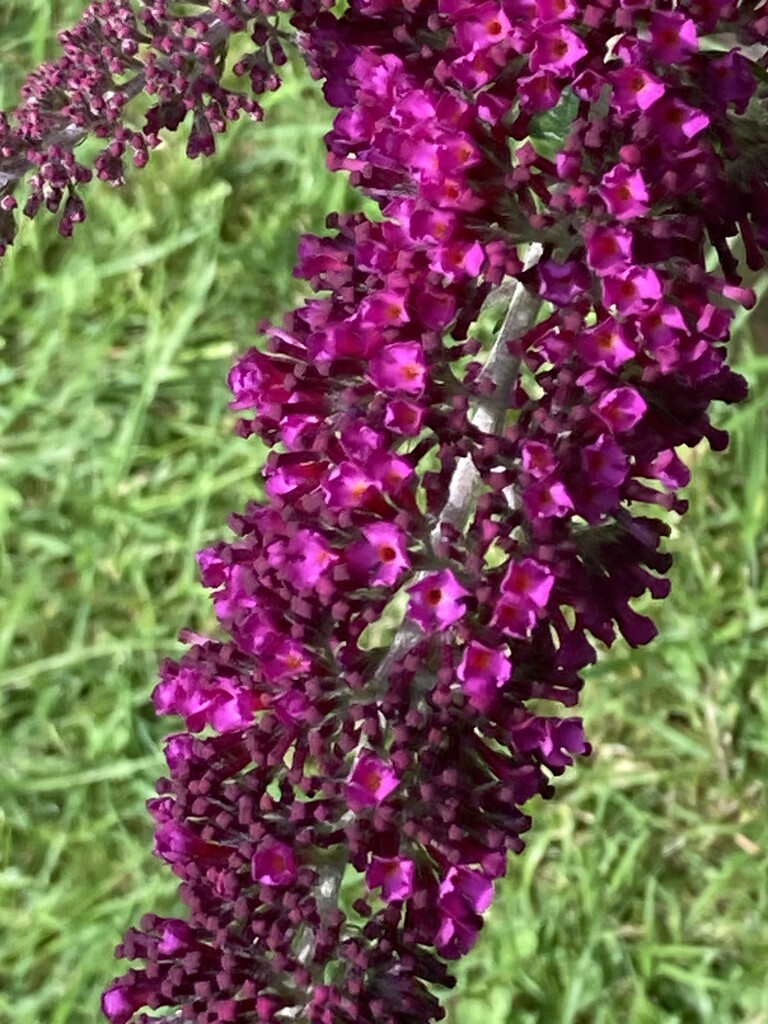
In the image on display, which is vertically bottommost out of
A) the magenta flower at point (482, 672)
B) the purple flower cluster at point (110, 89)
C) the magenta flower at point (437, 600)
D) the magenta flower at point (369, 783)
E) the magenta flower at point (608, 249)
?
the magenta flower at point (369, 783)

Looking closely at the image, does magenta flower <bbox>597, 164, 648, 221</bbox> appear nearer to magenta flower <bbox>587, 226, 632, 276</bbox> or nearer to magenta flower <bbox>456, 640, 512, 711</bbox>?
magenta flower <bbox>587, 226, 632, 276</bbox>

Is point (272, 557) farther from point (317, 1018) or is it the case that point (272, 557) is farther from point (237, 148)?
point (237, 148)

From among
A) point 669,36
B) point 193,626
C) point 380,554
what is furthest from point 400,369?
point 193,626

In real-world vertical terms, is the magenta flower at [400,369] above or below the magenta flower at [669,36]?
below

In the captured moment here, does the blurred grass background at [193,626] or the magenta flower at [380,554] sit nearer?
the magenta flower at [380,554]

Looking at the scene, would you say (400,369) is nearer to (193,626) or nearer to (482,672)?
(482,672)

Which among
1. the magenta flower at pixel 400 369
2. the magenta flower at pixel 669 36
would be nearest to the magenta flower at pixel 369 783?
the magenta flower at pixel 400 369

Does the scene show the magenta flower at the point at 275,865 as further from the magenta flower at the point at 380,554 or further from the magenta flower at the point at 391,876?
the magenta flower at the point at 380,554

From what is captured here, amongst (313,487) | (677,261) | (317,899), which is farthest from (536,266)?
(317,899)

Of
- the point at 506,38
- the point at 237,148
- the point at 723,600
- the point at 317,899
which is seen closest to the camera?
the point at 506,38

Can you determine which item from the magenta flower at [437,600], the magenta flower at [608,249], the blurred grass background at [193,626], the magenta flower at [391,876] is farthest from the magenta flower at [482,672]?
the blurred grass background at [193,626]
